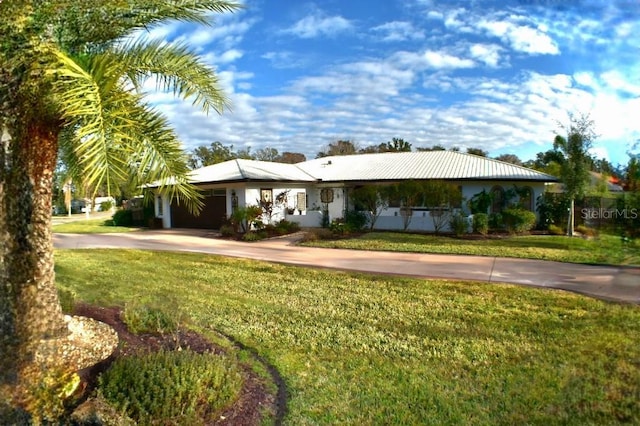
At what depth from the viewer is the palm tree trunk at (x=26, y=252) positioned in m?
4.36

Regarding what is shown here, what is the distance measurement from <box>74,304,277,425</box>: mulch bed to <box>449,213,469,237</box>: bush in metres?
15.5

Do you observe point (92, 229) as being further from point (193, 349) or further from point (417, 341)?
point (417, 341)

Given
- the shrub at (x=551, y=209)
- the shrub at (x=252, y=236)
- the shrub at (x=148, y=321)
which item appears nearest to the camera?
the shrub at (x=148, y=321)

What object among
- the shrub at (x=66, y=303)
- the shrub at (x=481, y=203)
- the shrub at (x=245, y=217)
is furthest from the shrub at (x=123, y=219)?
the shrub at (x=66, y=303)

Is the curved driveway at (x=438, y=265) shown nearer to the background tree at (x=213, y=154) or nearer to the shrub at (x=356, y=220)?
the shrub at (x=356, y=220)

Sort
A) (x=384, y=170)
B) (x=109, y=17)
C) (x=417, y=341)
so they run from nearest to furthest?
(x=109, y=17)
(x=417, y=341)
(x=384, y=170)

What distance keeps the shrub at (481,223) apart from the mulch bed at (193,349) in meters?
16.3

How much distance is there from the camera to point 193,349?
535cm

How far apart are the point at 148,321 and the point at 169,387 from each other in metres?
2.38

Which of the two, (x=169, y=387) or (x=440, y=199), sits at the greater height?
(x=440, y=199)

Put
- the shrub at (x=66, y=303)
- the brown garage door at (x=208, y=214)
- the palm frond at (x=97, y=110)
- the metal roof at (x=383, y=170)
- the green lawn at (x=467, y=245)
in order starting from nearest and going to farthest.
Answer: the palm frond at (x=97, y=110), the shrub at (x=66, y=303), the green lawn at (x=467, y=245), the metal roof at (x=383, y=170), the brown garage door at (x=208, y=214)

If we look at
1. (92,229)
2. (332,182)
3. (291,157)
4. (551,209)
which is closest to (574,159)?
(551,209)

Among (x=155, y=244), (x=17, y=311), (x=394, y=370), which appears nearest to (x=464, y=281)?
(x=394, y=370)

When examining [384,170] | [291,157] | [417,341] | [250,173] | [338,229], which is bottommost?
[417,341]
